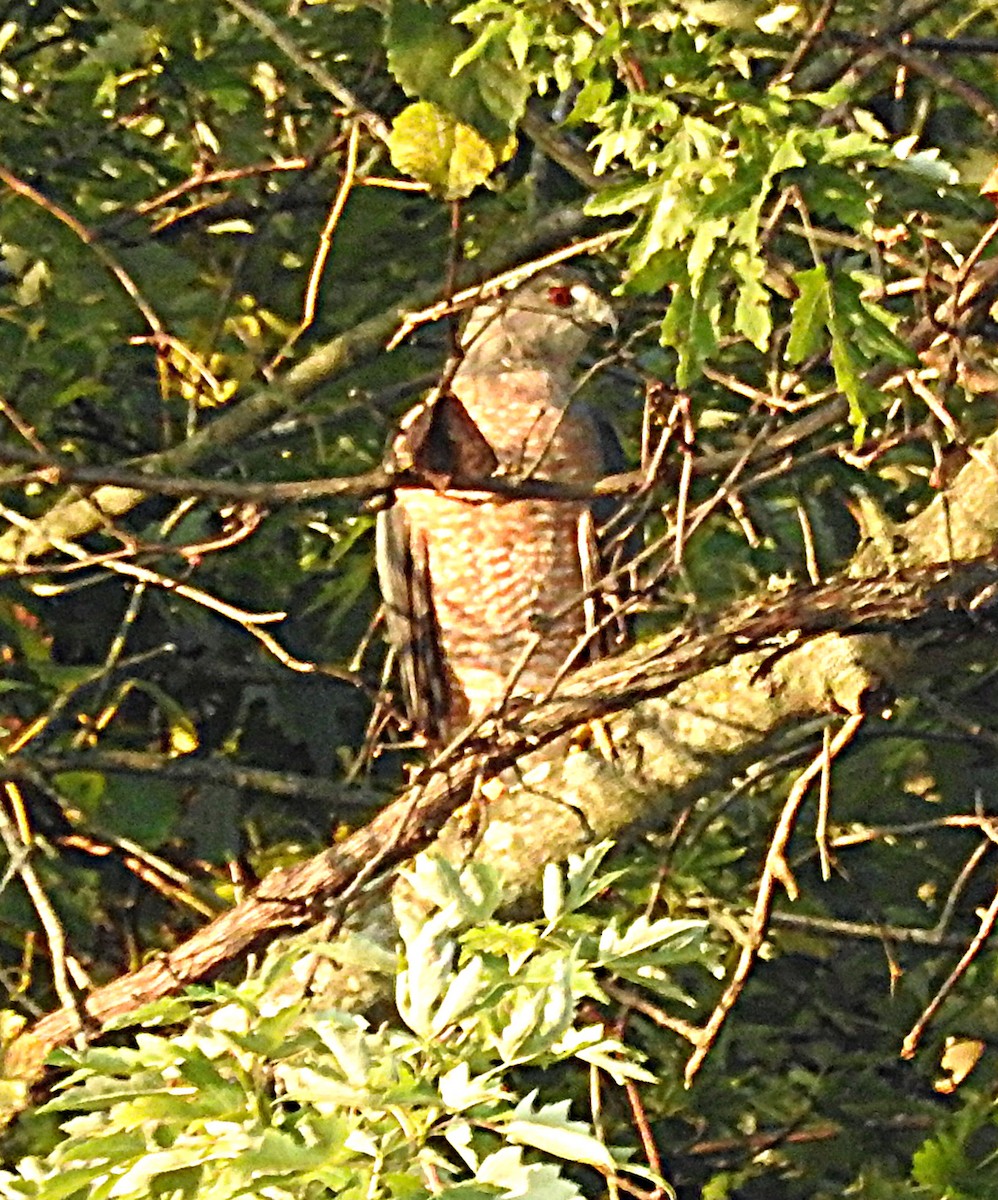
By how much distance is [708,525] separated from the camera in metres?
4.02

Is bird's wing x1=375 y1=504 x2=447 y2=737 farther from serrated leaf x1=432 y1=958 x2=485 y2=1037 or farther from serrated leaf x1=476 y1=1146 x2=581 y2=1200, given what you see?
serrated leaf x1=476 y1=1146 x2=581 y2=1200

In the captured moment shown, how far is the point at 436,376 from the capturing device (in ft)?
12.5

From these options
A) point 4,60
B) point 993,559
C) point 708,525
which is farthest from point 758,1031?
point 4,60

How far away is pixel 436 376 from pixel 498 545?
872mm

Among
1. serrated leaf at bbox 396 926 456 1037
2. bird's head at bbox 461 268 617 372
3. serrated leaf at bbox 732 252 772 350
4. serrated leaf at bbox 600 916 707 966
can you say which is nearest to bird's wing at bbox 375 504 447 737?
bird's head at bbox 461 268 617 372

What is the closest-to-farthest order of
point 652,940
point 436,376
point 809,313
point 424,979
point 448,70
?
point 424,979, point 652,940, point 809,313, point 448,70, point 436,376

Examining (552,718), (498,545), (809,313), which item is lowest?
(498,545)

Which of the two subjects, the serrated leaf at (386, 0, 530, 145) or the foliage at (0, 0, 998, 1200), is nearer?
the foliage at (0, 0, 998, 1200)

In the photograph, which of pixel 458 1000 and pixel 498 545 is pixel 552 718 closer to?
pixel 458 1000

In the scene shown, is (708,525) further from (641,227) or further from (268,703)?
(641,227)

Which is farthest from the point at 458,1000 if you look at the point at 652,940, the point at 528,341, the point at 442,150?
the point at 528,341

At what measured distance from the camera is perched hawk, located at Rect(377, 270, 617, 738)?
14.8 feet

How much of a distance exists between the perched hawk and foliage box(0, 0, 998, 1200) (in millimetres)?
103

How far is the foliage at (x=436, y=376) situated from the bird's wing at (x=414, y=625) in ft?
0.25
